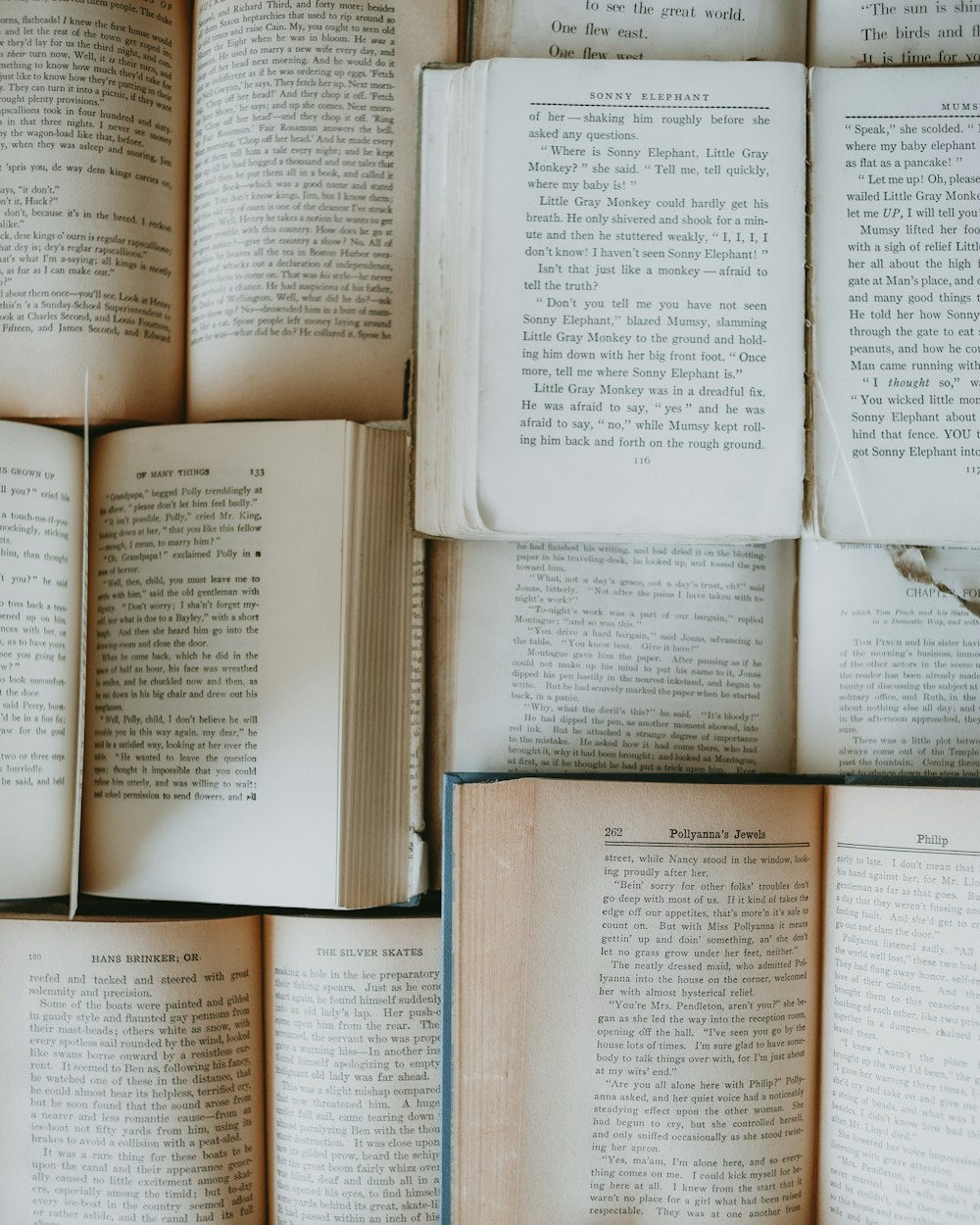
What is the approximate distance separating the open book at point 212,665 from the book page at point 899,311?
0.94ft

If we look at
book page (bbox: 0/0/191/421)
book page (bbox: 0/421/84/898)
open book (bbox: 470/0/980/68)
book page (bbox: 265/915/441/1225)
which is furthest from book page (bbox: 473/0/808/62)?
book page (bbox: 265/915/441/1225)

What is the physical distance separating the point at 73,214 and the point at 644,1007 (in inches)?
25.3

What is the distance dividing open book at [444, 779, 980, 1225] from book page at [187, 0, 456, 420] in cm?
30

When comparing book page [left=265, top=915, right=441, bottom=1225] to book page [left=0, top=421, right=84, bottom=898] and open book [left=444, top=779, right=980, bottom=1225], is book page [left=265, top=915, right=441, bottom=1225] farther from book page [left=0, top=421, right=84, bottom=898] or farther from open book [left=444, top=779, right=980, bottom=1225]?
book page [left=0, top=421, right=84, bottom=898]

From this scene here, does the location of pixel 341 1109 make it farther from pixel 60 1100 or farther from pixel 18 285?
pixel 18 285

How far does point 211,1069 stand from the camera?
2.31 feet

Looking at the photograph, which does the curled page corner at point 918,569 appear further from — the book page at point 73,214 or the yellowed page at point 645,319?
the book page at point 73,214

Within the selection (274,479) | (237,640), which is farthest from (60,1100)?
(274,479)

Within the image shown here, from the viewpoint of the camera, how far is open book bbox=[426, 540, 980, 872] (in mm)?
720

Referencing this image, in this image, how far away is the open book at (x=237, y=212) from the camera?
0.70 m

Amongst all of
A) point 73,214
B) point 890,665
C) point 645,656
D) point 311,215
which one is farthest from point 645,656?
point 73,214

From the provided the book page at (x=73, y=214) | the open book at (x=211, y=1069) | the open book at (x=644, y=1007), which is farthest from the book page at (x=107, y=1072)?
the book page at (x=73, y=214)

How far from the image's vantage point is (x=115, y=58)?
28.0 inches

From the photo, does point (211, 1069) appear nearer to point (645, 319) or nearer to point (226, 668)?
point (226, 668)
